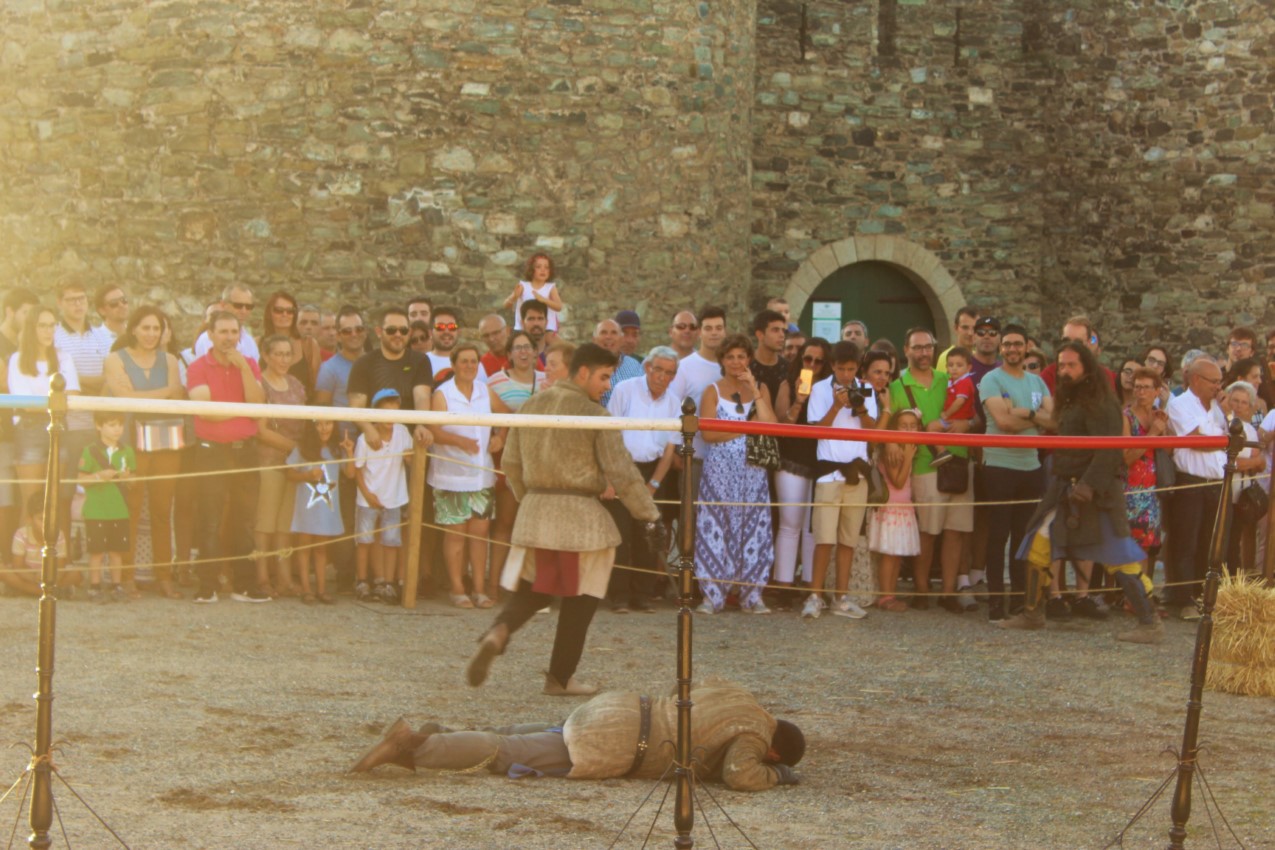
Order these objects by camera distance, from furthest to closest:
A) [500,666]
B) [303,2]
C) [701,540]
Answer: [303,2] → [701,540] → [500,666]

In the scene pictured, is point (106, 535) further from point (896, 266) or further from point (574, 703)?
point (896, 266)

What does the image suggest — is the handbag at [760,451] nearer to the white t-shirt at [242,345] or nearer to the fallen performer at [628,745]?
the white t-shirt at [242,345]

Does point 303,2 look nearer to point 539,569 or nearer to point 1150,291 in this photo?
point 539,569

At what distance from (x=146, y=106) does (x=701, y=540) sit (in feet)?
20.2

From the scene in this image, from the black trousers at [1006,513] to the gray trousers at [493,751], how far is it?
4136mm

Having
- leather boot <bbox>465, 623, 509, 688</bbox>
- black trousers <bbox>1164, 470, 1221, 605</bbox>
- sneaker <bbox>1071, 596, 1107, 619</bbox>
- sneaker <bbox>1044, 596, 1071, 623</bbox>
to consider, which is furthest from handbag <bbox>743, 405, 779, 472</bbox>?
leather boot <bbox>465, 623, 509, 688</bbox>

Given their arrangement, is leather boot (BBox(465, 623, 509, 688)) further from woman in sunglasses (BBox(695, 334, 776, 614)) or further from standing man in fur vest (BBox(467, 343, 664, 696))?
woman in sunglasses (BBox(695, 334, 776, 614))

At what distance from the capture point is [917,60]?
52.0 feet

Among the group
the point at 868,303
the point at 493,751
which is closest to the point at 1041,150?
the point at 868,303

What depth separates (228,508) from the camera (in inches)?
335

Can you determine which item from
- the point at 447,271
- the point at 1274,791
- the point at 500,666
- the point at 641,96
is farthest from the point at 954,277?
the point at 1274,791

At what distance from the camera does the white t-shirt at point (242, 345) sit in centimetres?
888

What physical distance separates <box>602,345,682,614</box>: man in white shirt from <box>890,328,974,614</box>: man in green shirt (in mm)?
1358

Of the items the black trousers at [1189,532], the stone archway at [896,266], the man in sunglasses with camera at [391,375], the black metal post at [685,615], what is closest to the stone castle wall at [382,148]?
the stone archway at [896,266]
